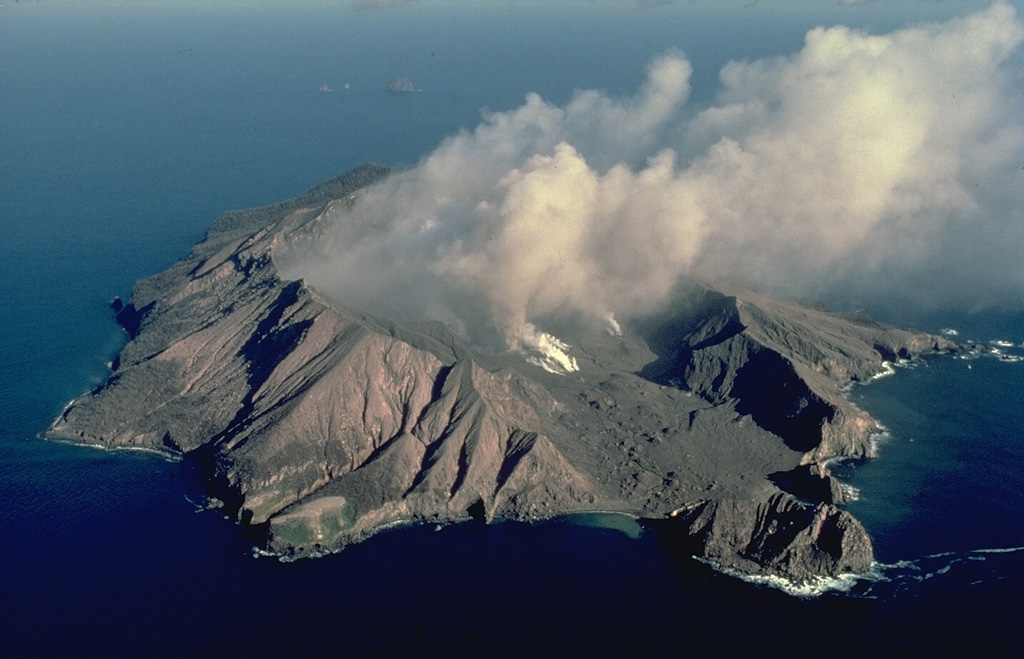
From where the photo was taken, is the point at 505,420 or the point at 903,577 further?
the point at 505,420

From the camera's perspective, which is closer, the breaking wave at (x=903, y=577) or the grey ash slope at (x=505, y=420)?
the breaking wave at (x=903, y=577)

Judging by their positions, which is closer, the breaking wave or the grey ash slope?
the breaking wave

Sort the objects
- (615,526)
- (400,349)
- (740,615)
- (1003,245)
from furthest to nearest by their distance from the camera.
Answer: (1003,245), (400,349), (615,526), (740,615)

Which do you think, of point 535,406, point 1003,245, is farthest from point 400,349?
point 1003,245

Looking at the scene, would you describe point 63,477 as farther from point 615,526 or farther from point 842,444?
point 842,444

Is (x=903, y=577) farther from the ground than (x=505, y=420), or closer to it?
farther from the ground

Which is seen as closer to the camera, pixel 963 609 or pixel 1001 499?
pixel 963 609

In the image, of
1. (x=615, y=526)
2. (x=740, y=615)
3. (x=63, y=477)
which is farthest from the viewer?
(x=63, y=477)

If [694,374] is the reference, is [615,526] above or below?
below
